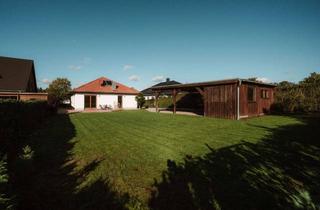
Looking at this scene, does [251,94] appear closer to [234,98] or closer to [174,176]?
[234,98]

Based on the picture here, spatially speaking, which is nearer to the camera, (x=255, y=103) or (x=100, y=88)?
(x=255, y=103)

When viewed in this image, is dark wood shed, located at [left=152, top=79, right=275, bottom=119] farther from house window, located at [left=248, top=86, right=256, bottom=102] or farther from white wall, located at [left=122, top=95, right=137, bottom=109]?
white wall, located at [left=122, top=95, right=137, bottom=109]

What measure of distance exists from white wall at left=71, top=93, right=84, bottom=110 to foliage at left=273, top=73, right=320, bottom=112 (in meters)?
23.9

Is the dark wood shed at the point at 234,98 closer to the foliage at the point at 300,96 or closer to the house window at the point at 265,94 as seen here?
the house window at the point at 265,94

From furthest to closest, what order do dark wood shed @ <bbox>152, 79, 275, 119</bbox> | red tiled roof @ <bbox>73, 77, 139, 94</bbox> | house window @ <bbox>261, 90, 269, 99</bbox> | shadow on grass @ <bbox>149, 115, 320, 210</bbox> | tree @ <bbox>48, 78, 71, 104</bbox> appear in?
red tiled roof @ <bbox>73, 77, 139, 94</bbox>
tree @ <bbox>48, 78, 71, 104</bbox>
house window @ <bbox>261, 90, 269, 99</bbox>
dark wood shed @ <bbox>152, 79, 275, 119</bbox>
shadow on grass @ <bbox>149, 115, 320, 210</bbox>

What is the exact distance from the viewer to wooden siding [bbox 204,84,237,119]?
1280cm

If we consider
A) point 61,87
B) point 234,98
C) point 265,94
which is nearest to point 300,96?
Answer: point 265,94

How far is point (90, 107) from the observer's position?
25781mm

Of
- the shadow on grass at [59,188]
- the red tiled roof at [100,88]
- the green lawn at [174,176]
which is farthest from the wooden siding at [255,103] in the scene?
the red tiled roof at [100,88]

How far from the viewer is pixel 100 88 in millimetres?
27375

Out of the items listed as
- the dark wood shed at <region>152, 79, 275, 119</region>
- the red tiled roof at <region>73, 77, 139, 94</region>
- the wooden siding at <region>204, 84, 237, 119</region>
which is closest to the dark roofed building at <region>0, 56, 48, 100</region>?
the red tiled roof at <region>73, 77, 139, 94</region>

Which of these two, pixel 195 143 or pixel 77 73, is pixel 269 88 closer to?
pixel 195 143

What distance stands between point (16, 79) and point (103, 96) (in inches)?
424

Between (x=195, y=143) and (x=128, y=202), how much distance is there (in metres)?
3.63
